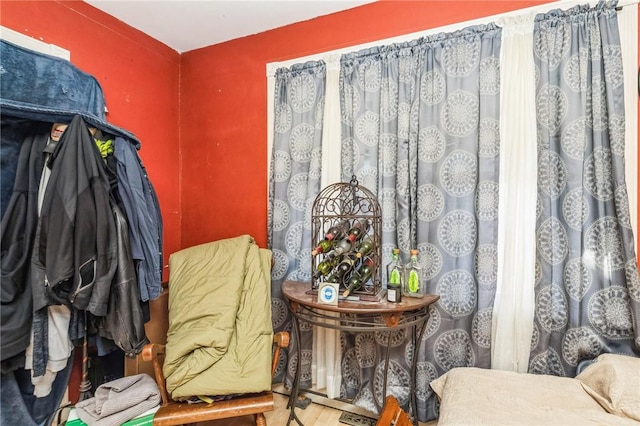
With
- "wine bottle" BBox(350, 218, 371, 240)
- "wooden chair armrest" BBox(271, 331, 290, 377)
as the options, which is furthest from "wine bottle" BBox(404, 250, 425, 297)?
"wooden chair armrest" BBox(271, 331, 290, 377)

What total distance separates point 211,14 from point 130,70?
709 millimetres

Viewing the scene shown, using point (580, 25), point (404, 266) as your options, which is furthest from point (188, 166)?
point (580, 25)

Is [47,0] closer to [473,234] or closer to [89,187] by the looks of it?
[89,187]

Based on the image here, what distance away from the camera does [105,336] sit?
155 centimetres

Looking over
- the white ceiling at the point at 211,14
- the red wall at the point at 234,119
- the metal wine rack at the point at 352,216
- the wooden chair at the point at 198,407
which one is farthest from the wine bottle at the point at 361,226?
the white ceiling at the point at 211,14

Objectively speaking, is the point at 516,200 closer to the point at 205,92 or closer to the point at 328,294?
the point at 328,294

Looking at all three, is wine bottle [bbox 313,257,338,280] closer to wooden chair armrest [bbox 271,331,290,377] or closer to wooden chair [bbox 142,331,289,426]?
wooden chair armrest [bbox 271,331,290,377]

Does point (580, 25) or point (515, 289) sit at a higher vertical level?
point (580, 25)

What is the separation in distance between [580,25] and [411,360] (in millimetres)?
1972

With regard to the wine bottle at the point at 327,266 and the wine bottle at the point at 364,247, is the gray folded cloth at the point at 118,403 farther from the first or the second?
the wine bottle at the point at 364,247

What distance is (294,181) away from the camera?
2260 mm

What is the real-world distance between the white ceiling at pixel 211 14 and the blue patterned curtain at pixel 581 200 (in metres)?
1.19

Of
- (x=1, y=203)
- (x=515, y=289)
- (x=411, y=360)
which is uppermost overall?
(x=1, y=203)

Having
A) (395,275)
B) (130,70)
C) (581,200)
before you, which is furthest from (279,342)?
(130,70)
